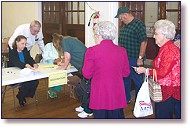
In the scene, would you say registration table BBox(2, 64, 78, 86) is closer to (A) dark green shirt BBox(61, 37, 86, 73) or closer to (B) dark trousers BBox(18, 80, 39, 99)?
(A) dark green shirt BBox(61, 37, 86, 73)

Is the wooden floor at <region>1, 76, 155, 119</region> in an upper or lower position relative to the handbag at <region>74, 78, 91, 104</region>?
lower

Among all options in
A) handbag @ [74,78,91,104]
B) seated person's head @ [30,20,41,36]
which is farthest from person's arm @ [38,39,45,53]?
handbag @ [74,78,91,104]

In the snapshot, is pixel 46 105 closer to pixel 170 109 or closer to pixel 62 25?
pixel 62 25

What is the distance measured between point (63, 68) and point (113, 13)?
28.8 inches

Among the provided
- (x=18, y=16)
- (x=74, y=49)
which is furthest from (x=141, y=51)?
(x=18, y=16)

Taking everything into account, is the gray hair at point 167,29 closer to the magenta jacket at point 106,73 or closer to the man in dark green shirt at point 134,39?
the magenta jacket at point 106,73

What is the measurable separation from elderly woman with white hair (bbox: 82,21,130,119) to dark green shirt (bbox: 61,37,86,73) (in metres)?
0.91

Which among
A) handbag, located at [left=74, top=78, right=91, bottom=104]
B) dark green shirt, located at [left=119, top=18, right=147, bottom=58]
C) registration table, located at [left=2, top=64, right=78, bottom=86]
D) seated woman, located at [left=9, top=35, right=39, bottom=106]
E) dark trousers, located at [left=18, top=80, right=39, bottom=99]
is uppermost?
dark green shirt, located at [left=119, top=18, right=147, bottom=58]

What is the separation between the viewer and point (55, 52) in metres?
3.41

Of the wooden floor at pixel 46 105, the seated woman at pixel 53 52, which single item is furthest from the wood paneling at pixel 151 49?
the seated woman at pixel 53 52

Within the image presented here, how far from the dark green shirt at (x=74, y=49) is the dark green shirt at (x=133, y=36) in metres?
0.45

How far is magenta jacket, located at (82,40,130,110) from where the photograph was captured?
6.77 ft

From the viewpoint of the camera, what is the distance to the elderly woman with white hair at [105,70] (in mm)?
2064

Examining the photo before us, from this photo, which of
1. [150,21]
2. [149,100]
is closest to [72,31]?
[150,21]
